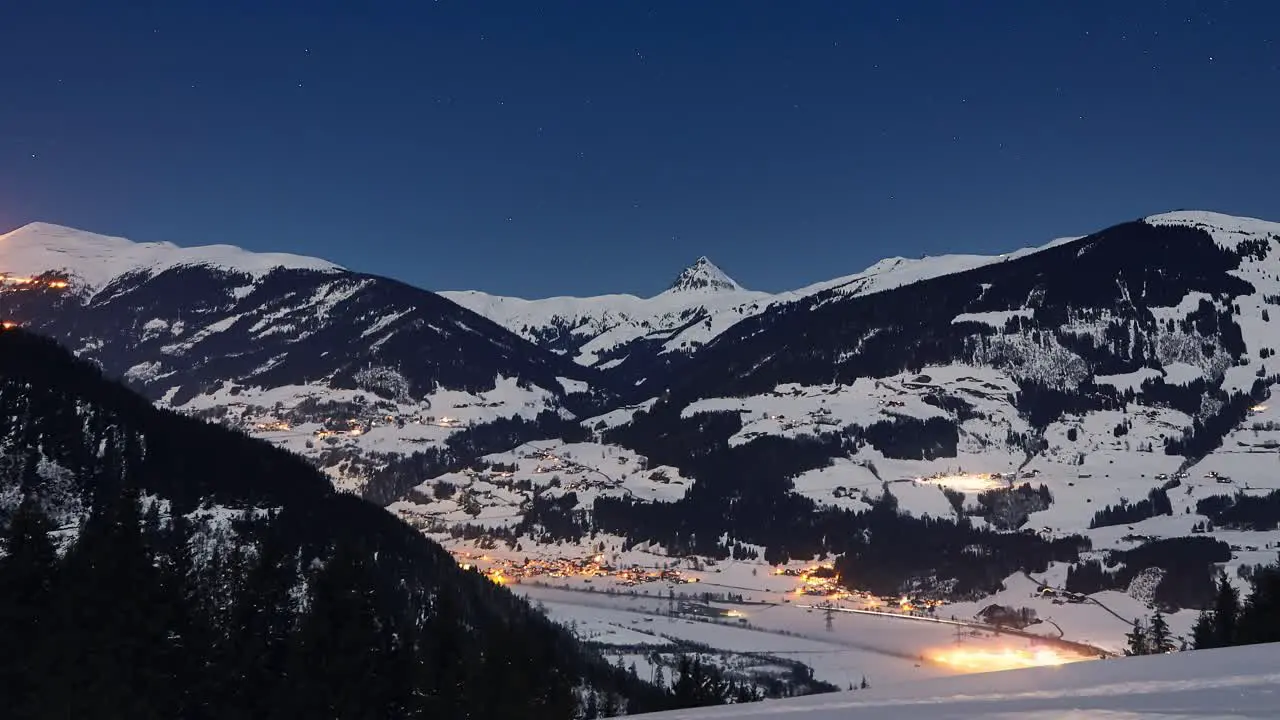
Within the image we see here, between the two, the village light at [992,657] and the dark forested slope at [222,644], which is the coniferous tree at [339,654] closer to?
the dark forested slope at [222,644]

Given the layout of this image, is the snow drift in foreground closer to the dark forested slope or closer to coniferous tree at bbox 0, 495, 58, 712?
the dark forested slope

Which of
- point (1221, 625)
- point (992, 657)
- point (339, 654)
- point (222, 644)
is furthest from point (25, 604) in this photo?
point (992, 657)

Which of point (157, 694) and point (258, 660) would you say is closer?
point (157, 694)

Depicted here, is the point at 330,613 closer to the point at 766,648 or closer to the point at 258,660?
the point at 258,660

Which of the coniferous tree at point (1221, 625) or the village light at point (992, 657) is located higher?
the coniferous tree at point (1221, 625)

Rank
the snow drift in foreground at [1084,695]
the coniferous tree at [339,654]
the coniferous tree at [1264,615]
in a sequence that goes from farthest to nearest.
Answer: the coniferous tree at [1264,615] → the coniferous tree at [339,654] → the snow drift in foreground at [1084,695]

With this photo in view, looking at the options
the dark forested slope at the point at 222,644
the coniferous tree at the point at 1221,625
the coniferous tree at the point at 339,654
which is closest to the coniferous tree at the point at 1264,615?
the coniferous tree at the point at 1221,625

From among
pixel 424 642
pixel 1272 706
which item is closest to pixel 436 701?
pixel 424 642
